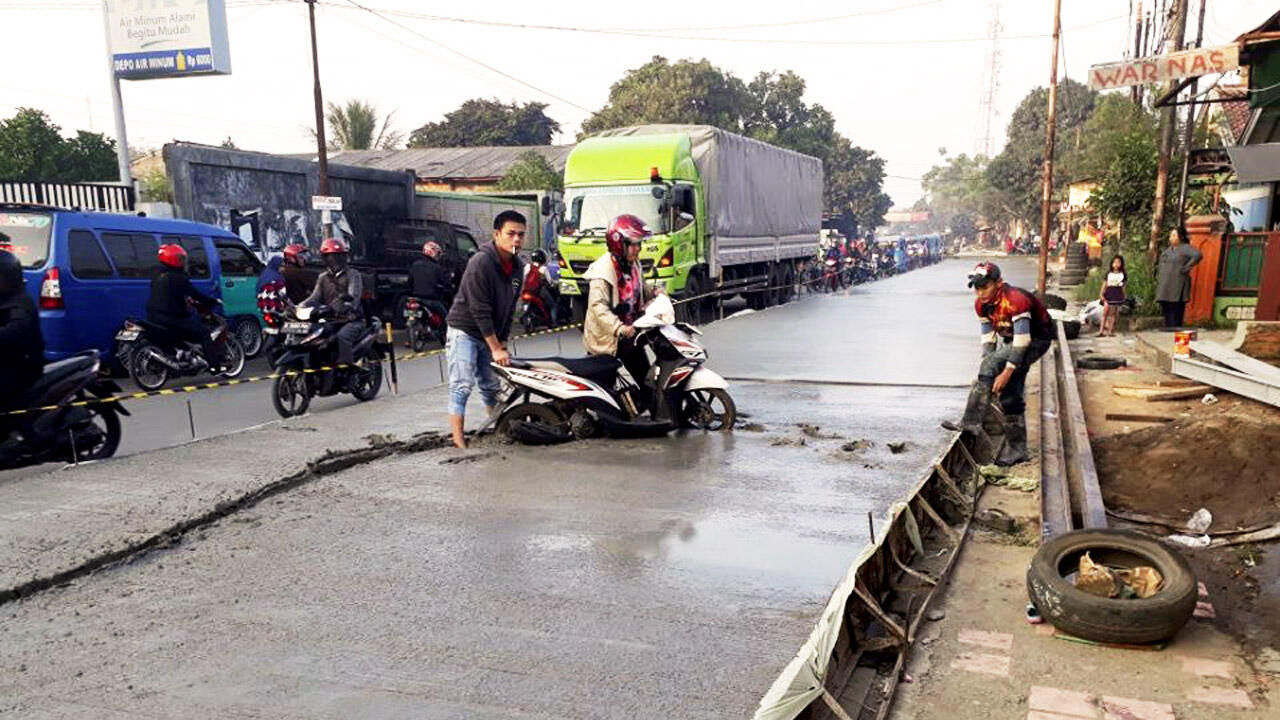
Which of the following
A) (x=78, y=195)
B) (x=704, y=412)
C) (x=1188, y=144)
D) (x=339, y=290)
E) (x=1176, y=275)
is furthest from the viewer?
(x=1188, y=144)

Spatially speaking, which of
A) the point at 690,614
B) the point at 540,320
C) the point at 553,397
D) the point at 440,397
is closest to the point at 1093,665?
the point at 690,614

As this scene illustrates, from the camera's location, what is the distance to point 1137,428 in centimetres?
814

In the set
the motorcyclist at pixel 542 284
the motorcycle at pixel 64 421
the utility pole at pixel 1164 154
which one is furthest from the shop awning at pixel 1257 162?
the motorcycle at pixel 64 421

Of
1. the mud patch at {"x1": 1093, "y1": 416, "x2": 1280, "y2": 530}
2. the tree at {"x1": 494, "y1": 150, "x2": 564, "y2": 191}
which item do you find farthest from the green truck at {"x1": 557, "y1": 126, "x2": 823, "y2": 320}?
the tree at {"x1": 494, "y1": 150, "x2": 564, "y2": 191}

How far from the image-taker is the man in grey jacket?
1320 centimetres

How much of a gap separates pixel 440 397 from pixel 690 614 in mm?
5741

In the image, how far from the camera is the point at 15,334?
18.6ft

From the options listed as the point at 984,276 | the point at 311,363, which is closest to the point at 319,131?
the point at 311,363

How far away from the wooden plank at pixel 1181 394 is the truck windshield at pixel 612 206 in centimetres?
866

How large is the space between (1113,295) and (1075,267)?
15861 mm

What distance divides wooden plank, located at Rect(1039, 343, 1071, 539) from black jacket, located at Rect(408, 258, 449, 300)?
365 inches

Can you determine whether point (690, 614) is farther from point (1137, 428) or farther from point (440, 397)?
point (1137, 428)

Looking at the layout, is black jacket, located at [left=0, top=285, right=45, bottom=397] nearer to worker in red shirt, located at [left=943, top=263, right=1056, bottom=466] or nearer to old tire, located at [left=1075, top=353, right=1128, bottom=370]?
worker in red shirt, located at [left=943, top=263, right=1056, bottom=466]

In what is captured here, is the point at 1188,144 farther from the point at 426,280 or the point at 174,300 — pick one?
the point at 174,300
